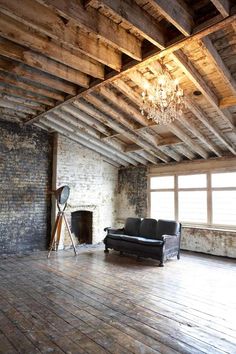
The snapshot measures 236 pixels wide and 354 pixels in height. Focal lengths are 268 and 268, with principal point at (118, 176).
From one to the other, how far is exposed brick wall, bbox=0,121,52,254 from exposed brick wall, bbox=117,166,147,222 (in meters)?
2.76

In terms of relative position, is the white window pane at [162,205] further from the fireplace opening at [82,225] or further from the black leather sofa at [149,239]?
the fireplace opening at [82,225]

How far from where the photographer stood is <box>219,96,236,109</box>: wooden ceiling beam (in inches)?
184

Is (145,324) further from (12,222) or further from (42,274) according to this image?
(12,222)

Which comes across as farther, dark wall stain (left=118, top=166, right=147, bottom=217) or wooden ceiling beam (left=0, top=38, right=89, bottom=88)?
dark wall stain (left=118, top=166, right=147, bottom=217)

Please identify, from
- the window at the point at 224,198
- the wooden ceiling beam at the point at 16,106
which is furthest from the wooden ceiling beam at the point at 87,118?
the window at the point at 224,198

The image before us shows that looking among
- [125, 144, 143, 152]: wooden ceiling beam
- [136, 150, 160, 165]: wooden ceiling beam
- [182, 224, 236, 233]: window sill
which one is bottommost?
[182, 224, 236, 233]: window sill

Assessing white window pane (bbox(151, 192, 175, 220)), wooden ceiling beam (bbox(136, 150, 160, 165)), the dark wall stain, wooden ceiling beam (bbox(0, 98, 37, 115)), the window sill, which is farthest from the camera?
the dark wall stain

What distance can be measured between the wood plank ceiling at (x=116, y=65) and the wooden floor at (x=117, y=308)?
125 inches

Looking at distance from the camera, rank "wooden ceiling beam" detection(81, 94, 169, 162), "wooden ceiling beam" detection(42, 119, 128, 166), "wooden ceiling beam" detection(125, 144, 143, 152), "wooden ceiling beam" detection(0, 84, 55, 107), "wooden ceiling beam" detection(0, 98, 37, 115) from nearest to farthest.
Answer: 1. "wooden ceiling beam" detection(0, 84, 55, 107)
2. "wooden ceiling beam" detection(81, 94, 169, 162)
3. "wooden ceiling beam" detection(0, 98, 37, 115)
4. "wooden ceiling beam" detection(42, 119, 128, 166)
5. "wooden ceiling beam" detection(125, 144, 143, 152)

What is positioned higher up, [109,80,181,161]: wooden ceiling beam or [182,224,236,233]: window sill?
[109,80,181,161]: wooden ceiling beam

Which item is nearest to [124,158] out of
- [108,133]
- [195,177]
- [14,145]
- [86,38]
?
[108,133]

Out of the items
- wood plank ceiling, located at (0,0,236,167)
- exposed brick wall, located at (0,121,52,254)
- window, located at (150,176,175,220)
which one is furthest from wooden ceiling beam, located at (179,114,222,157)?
exposed brick wall, located at (0,121,52,254)

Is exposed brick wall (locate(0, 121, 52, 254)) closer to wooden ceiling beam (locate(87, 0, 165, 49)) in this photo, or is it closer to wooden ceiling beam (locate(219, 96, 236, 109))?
wooden ceiling beam (locate(87, 0, 165, 49))

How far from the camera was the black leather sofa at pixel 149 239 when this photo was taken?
6062mm
